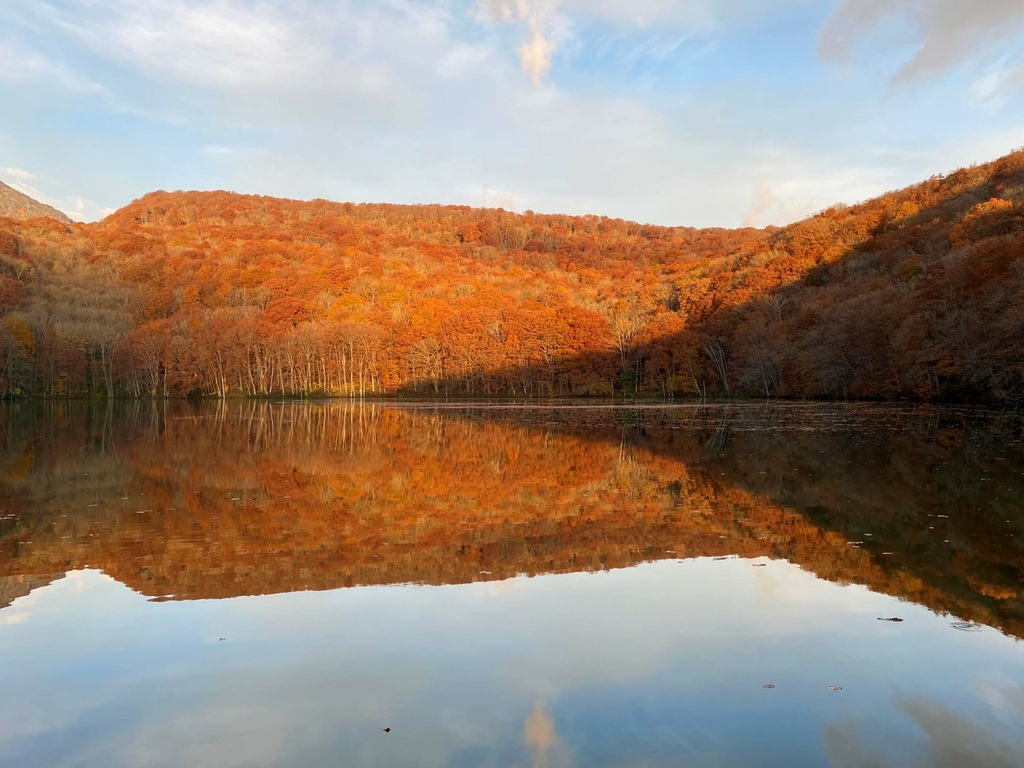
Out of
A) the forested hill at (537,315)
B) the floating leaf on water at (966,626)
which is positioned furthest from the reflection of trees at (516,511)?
the forested hill at (537,315)

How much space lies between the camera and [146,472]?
65.1 ft

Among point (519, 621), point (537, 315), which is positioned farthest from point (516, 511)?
point (537, 315)

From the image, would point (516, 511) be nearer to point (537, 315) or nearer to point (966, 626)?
point (966, 626)

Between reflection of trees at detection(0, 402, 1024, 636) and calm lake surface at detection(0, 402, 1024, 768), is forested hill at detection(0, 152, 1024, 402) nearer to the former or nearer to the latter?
reflection of trees at detection(0, 402, 1024, 636)

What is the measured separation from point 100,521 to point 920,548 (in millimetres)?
13384

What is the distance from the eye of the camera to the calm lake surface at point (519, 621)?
17.4 ft

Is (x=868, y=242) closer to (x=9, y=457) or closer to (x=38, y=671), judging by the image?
(x=9, y=457)

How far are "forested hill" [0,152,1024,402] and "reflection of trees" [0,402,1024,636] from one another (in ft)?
88.3

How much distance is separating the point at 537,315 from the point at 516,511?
277 ft

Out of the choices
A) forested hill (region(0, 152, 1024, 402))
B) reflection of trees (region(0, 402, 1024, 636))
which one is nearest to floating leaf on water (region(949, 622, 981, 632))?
reflection of trees (region(0, 402, 1024, 636))

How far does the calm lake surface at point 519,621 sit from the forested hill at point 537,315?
34.3m

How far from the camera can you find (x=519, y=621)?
25.7 feet

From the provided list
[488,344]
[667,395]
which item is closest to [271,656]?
[667,395]

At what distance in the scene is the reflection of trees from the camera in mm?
9773
